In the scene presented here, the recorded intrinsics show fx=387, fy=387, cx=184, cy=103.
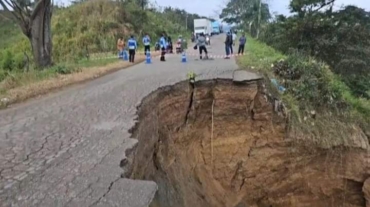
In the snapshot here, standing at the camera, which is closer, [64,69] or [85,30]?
[64,69]

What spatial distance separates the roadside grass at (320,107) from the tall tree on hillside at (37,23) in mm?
7702

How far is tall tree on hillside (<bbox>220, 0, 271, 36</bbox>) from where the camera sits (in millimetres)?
47950

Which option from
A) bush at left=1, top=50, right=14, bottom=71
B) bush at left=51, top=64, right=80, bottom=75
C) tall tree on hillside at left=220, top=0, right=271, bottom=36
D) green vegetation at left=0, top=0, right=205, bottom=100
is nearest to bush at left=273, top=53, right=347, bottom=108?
bush at left=51, top=64, right=80, bottom=75

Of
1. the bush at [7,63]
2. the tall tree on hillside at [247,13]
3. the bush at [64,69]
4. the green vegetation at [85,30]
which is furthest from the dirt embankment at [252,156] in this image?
the tall tree on hillside at [247,13]

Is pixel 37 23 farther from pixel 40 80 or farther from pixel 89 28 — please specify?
pixel 89 28

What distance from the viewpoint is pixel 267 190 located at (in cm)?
1132

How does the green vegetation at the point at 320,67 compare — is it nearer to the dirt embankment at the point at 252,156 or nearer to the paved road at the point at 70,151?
the dirt embankment at the point at 252,156

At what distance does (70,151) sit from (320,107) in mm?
8358

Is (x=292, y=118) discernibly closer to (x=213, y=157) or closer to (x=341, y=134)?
(x=341, y=134)

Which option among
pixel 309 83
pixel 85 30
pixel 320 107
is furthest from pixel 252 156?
pixel 85 30

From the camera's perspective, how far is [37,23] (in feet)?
45.1

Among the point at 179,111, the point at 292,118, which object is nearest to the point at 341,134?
the point at 292,118

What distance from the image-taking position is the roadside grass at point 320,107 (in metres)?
10.7

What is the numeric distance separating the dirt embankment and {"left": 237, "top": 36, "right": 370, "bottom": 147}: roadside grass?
33 cm
